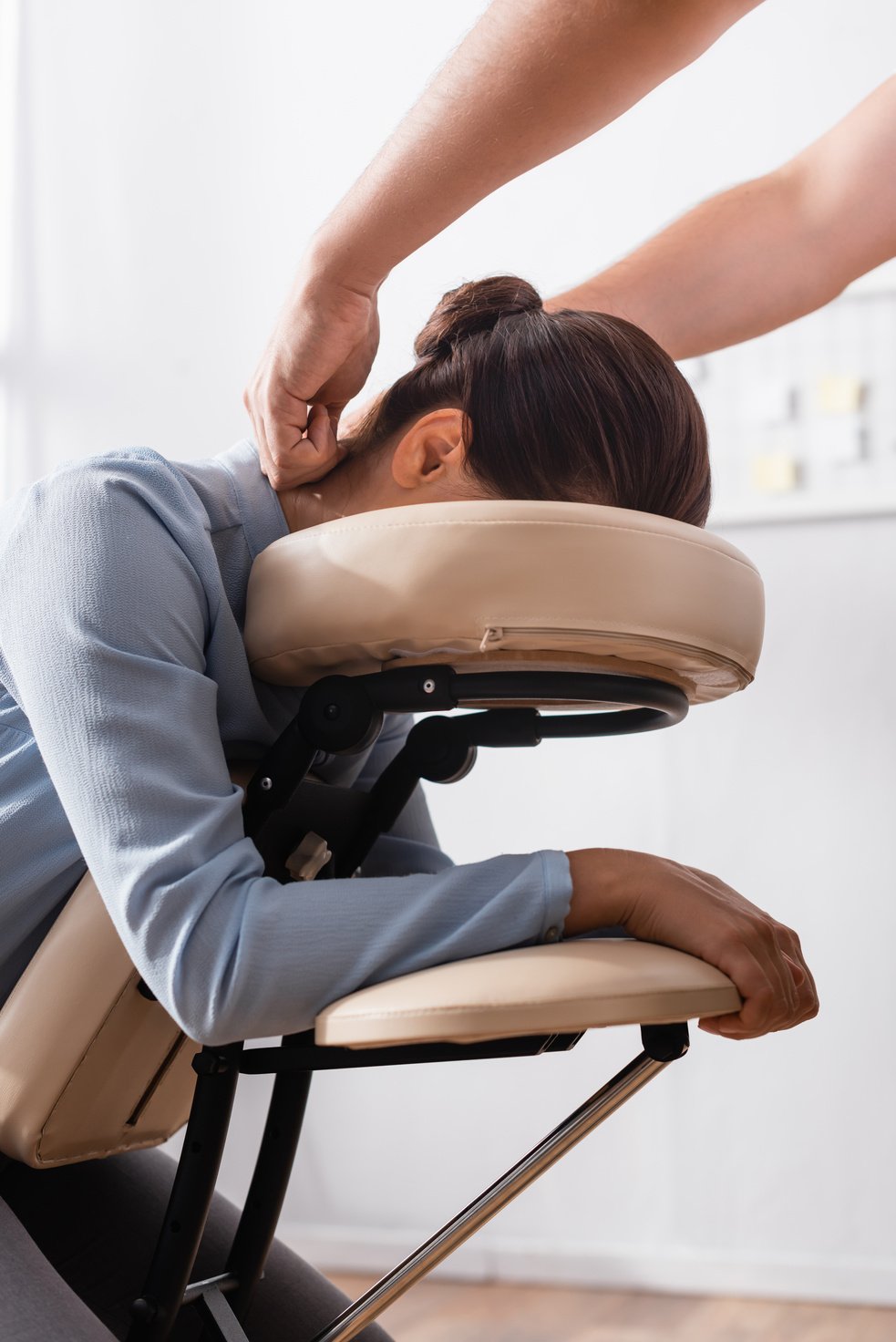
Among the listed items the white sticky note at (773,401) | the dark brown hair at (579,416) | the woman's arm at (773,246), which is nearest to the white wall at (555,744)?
the white sticky note at (773,401)

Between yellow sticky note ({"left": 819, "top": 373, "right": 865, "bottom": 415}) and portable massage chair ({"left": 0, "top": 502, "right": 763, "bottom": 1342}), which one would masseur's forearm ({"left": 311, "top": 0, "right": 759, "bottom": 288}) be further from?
yellow sticky note ({"left": 819, "top": 373, "right": 865, "bottom": 415})

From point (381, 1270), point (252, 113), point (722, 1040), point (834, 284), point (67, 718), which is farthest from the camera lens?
point (252, 113)

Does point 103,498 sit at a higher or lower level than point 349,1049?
higher

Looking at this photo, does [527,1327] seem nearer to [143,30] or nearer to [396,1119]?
[396,1119]

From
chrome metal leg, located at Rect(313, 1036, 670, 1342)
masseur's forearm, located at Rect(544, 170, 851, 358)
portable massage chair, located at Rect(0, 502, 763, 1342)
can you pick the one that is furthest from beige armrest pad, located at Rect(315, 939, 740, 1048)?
masseur's forearm, located at Rect(544, 170, 851, 358)

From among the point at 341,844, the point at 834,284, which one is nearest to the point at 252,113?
the point at 834,284

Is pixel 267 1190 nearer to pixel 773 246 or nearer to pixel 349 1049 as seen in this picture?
pixel 349 1049

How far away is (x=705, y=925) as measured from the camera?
70cm

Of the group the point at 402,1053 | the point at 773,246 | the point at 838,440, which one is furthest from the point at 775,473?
the point at 402,1053

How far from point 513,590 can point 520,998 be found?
0.73ft

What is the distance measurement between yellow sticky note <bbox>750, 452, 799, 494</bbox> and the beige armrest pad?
160 cm

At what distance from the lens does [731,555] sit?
73 centimetres

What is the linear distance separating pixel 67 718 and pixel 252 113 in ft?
6.89

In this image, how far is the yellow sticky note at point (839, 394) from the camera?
6.81 feet
